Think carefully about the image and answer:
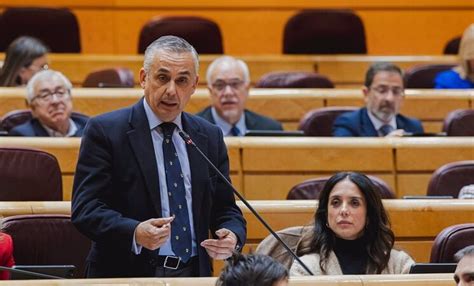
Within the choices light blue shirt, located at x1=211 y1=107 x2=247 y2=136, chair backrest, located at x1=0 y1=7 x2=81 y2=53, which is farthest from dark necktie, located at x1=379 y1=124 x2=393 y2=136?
chair backrest, located at x1=0 y1=7 x2=81 y2=53

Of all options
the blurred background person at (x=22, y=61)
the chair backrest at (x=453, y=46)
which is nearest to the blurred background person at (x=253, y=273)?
the blurred background person at (x=22, y=61)

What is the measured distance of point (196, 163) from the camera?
7.87ft

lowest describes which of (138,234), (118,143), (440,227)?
(440,227)

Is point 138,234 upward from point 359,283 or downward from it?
upward

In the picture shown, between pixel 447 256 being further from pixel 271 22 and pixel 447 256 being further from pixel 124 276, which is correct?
pixel 271 22

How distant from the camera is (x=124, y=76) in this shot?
466cm

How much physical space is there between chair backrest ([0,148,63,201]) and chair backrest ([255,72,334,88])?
1.68 m

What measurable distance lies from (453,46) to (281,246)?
3.00m

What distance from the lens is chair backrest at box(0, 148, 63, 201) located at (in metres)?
3.20

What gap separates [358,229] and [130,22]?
335 centimetres

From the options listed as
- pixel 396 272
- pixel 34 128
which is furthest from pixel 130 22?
pixel 396 272

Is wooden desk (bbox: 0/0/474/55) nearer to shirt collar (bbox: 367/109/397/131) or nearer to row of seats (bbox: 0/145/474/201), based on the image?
shirt collar (bbox: 367/109/397/131)

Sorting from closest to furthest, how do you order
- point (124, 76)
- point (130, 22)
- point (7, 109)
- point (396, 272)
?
point (396, 272) < point (7, 109) < point (124, 76) < point (130, 22)

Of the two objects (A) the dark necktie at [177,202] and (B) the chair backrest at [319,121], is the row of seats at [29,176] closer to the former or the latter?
(A) the dark necktie at [177,202]
